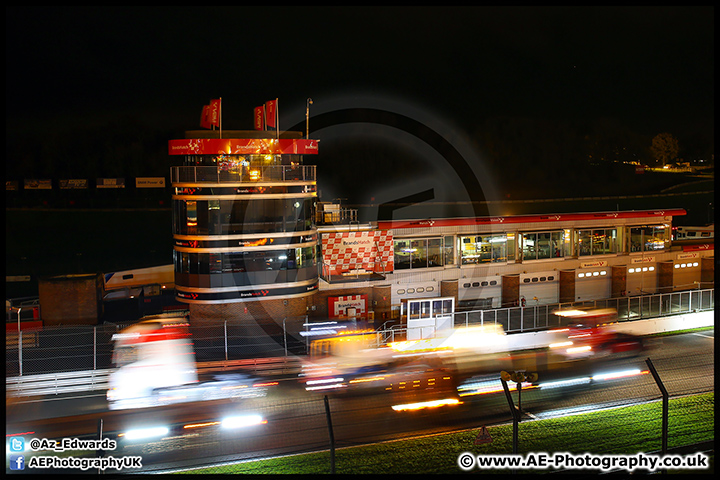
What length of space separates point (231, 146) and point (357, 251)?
6.95 m

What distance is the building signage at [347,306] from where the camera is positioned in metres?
25.2

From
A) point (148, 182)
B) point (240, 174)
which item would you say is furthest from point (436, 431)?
point (148, 182)

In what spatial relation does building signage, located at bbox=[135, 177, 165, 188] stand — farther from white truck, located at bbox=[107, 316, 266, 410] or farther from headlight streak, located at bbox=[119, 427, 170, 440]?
headlight streak, located at bbox=[119, 427, 170, 440]

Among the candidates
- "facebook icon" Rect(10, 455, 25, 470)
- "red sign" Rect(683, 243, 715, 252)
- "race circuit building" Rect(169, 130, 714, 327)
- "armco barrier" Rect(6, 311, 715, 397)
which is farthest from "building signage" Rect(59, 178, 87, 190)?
"facebook icon" Rect(10, 455, 25, 470)

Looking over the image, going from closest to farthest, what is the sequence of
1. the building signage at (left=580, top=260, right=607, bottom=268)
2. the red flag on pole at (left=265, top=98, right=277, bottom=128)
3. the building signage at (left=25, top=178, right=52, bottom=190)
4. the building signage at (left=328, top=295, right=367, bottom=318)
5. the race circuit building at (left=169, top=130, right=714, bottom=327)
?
the race circuit building at (left=169, top=130, right=714, bottom=327)
the red flag on pole at (left=265, top=98, right=277, bottom=128)
the building signage at (left=328, top=295, right=367, bottom=318)
the building signage at (left=580, top=260, right=607, bottom=268)
the building signage at (left=25, top=178, right=52, bottom=190)

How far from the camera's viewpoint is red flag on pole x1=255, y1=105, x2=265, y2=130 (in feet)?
82.9

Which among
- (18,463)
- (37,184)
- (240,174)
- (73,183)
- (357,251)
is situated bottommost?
(18,463)

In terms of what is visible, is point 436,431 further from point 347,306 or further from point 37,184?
point 37,184

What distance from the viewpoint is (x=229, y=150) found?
23.6m

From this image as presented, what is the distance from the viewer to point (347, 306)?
2541cm

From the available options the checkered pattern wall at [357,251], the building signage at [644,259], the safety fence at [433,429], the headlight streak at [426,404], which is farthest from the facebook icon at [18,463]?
the building signage at [644,259]

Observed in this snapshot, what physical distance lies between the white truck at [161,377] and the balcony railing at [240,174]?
5961 mm

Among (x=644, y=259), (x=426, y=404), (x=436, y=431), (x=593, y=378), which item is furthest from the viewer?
(x=644, y=259)

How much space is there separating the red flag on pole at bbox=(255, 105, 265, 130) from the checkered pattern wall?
5348mm
